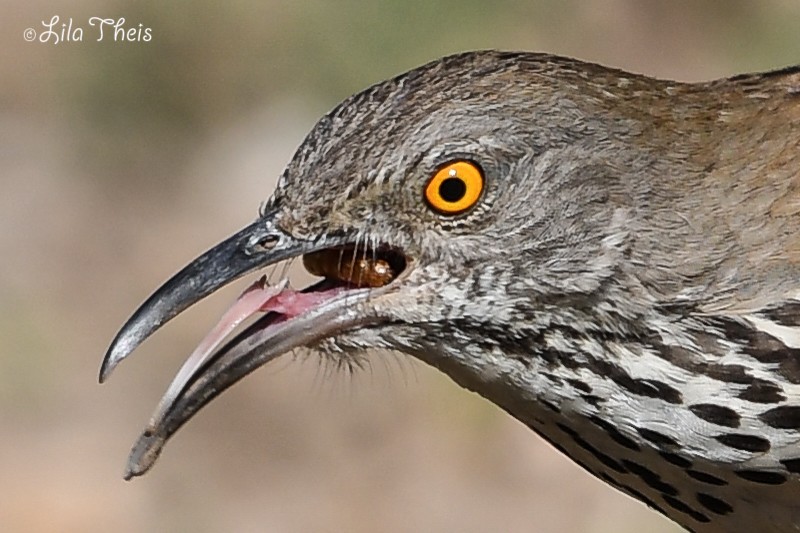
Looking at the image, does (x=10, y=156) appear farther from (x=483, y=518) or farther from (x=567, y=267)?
(x=567, y=267)

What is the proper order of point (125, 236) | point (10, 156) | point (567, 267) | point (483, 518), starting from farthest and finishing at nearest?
point (10, 156) < point (125, 236) < point (483, 518) < point (567, 267)

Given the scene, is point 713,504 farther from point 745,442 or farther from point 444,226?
point 444,226

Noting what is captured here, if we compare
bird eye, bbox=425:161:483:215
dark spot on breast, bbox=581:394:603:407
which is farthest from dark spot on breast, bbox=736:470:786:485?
bird eye, bbox=425:161:483:215

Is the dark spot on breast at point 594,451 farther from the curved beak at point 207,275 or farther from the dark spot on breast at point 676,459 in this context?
the curved beak at point 207,275

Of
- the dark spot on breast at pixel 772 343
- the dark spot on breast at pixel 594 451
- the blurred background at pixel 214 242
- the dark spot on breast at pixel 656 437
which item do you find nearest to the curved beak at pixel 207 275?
the dark spot on breast at pixel 594 451

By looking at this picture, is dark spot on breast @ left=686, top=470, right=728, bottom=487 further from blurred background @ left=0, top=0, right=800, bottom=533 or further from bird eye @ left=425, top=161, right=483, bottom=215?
blurred background @ left=0, top=0, right=800, bottom=533

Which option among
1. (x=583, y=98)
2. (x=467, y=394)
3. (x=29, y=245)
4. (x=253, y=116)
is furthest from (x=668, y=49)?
(x=583, y=98)
